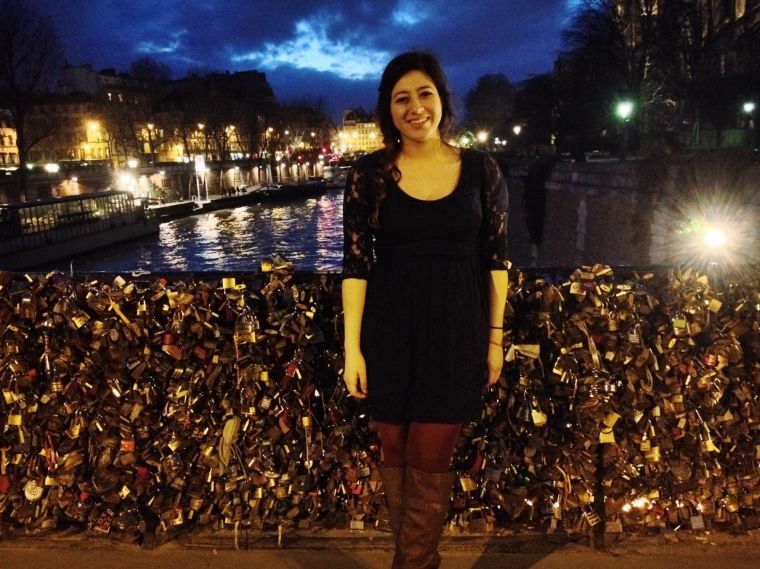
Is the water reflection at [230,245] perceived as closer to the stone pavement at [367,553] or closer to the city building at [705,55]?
the city building at [705,55]

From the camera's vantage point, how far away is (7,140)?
85.4 m

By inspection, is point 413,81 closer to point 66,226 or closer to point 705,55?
point 66,226

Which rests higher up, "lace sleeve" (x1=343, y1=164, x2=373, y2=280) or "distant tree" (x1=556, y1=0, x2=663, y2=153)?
"distant tree" (x1=556, y1=0, x2=663, y2=153)

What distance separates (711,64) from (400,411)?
4318 cm

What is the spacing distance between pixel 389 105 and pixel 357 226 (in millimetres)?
496

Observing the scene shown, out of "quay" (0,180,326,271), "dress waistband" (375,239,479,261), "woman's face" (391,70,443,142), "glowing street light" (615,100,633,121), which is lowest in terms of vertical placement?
"quay" (0,180,326,271)

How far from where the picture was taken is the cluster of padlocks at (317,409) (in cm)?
309

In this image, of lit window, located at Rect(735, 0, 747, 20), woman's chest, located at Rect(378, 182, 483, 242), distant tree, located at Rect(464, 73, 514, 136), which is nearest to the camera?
woman's chest, located at Rect(378, 182, 483, 242)

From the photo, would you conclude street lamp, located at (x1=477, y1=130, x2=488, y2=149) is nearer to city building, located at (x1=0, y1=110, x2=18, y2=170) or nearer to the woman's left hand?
city building, located at (x1=0, y1=110, x2=18, y2=170)

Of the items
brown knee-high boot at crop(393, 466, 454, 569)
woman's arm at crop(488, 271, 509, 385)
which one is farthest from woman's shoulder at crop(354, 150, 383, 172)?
brown knee-high boot at crop(393, 466, 454, 569)

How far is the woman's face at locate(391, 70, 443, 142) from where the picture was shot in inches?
94.9

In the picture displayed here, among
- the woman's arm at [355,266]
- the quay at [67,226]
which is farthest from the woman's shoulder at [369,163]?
the quay at [67,226]

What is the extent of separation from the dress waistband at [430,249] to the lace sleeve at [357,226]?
0.09 meters

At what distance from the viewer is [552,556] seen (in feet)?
10.1
